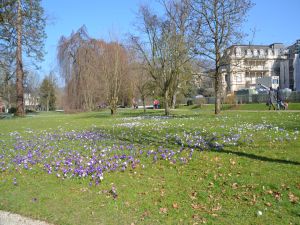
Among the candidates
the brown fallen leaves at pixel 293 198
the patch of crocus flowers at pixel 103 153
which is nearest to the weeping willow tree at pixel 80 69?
the patch of crocus flowers at pixel 103 153

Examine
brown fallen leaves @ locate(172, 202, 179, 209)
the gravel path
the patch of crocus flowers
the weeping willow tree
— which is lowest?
the gravel path

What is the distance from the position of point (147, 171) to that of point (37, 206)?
8.28ft

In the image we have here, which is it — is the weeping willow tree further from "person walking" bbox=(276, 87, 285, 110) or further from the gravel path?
the gravel path

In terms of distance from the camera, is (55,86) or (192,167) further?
(55,86)

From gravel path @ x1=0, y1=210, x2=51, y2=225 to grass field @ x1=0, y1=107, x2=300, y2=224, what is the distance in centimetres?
14

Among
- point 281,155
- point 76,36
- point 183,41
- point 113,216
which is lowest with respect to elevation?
point 113,216

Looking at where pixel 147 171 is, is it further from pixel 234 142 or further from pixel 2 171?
pixel 2 171

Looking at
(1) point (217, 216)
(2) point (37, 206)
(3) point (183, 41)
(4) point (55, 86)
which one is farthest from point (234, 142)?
(4) point (55, 86)

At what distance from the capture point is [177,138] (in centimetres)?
1009

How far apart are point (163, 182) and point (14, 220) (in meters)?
2.85

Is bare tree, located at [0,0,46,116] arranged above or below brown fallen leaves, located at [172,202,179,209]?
above

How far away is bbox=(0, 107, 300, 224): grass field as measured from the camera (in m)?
4.79

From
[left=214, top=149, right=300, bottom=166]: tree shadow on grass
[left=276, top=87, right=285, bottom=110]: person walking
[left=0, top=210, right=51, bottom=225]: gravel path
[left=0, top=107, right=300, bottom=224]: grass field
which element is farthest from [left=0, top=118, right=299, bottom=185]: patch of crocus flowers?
[left=276, top=87, right=285, bottom=110]: person walking

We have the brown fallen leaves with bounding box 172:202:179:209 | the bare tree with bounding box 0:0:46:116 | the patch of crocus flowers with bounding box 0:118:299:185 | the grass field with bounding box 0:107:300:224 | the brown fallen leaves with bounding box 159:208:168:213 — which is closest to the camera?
the grass field with bounding box 0:107:300:224
